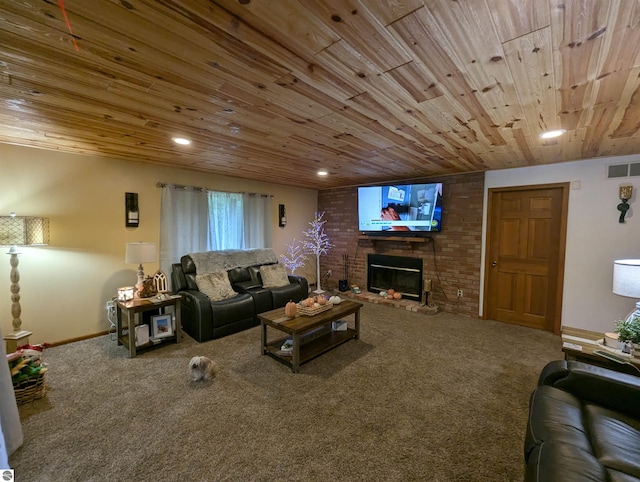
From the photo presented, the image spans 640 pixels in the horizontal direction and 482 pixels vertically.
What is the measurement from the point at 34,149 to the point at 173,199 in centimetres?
147

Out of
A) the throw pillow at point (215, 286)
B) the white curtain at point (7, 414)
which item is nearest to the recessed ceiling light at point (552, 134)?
the throw pillow at point (215, 286)

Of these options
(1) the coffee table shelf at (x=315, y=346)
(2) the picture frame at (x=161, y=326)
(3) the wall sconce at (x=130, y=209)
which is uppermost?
(3) the wall sconce at (x=130, y=209)

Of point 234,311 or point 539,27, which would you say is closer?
point 539,27

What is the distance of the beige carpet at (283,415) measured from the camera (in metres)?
1.63

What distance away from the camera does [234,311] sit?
3660 millimetres

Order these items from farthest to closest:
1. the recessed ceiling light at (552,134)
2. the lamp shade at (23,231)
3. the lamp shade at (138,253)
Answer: the lamp shade at (138,253) < the lamp shade at (23,231) < the recessed ceiling light at (552,134)

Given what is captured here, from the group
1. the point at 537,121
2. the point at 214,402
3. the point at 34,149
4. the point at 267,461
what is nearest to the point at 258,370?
the point at 214,402

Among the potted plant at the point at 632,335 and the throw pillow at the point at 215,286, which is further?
the throw pillow at the point at 215,286

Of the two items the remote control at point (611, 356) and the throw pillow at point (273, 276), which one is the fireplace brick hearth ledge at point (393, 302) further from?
the remote control at point (611, 356)

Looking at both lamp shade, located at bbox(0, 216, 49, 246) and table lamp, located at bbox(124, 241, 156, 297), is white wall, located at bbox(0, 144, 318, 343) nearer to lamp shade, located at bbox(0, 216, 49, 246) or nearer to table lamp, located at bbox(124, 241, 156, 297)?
lamp shade, located at bbox(0, 216, 49, 246)

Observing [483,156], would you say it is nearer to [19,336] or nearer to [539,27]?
[539,27]

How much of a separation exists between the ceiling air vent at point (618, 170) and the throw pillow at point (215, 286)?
4991mm

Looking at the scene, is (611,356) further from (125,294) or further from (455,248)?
(125,294)

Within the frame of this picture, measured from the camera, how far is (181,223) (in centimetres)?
415
